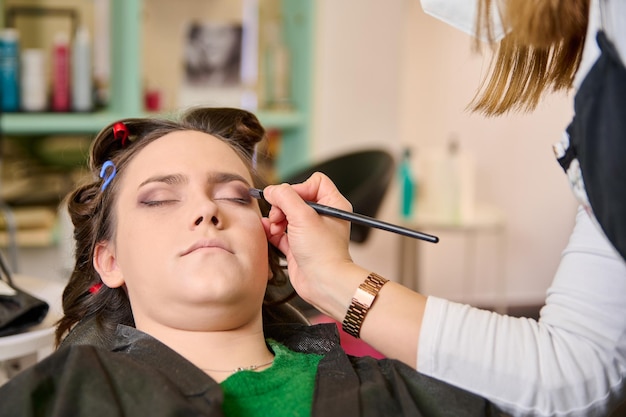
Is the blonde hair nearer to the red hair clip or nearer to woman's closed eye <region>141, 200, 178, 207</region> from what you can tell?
woman's closed eye <region>141, 200, 178, 207</region>

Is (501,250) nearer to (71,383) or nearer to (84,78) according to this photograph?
(84,78)

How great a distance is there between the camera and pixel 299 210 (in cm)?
102

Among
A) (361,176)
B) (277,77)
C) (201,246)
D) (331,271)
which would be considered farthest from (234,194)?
(277,77)

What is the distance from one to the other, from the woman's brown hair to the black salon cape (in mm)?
148

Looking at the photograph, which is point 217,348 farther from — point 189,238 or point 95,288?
point 95,288

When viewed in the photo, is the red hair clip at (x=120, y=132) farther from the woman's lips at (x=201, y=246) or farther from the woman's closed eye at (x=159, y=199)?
the woman's lips at (x=201, y=246)

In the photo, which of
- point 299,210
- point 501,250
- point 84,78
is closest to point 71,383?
point 299,210

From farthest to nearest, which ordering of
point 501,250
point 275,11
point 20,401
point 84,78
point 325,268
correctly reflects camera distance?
point 501,250 → point 275,11 → point 84,78 → point 325,268 → point 20,401

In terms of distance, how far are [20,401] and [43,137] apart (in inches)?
86.2

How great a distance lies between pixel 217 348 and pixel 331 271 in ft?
0.70

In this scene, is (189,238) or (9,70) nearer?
(189,238)

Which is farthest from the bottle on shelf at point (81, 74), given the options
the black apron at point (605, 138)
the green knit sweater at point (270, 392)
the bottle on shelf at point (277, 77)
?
the black apron at point (605, 138)

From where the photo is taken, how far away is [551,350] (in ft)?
3.06

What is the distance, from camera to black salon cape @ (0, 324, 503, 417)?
2.96 feet
